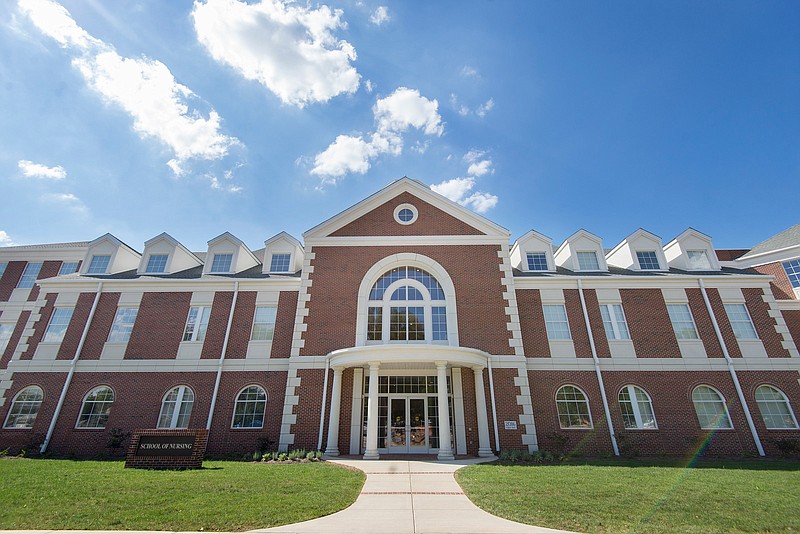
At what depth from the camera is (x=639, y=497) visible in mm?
8602

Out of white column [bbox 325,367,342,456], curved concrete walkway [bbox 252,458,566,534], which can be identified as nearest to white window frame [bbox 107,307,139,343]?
white column [bbox 325,367,342,456]

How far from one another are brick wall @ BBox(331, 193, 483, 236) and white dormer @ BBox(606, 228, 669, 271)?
8934 mm

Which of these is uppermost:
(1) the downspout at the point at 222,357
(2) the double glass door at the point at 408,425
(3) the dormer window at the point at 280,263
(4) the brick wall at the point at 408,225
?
(4) the brick wall at the point at 408,225

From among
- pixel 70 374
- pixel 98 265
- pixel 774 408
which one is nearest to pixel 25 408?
pixel 70 374

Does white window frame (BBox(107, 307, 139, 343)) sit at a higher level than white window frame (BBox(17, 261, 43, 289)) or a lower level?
lower

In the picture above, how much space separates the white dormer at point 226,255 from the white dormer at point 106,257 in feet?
17.9

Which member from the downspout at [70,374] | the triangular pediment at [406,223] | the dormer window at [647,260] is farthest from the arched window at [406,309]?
the downspout at [70,374]

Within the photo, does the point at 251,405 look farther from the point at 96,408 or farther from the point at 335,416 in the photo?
the point at 96,408

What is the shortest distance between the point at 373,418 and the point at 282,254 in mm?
11122

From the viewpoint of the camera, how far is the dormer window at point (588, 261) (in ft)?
69.4

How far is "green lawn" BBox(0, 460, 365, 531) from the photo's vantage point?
270 inches

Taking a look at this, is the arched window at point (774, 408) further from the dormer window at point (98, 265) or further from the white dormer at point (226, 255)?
the dormer window at point (98, 265)

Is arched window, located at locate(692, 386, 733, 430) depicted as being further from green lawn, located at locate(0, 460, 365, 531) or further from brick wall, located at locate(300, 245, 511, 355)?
green lawn, located at locate(0, 460, 365, 531)

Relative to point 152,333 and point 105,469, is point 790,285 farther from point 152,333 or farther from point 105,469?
Result: point 152,333
